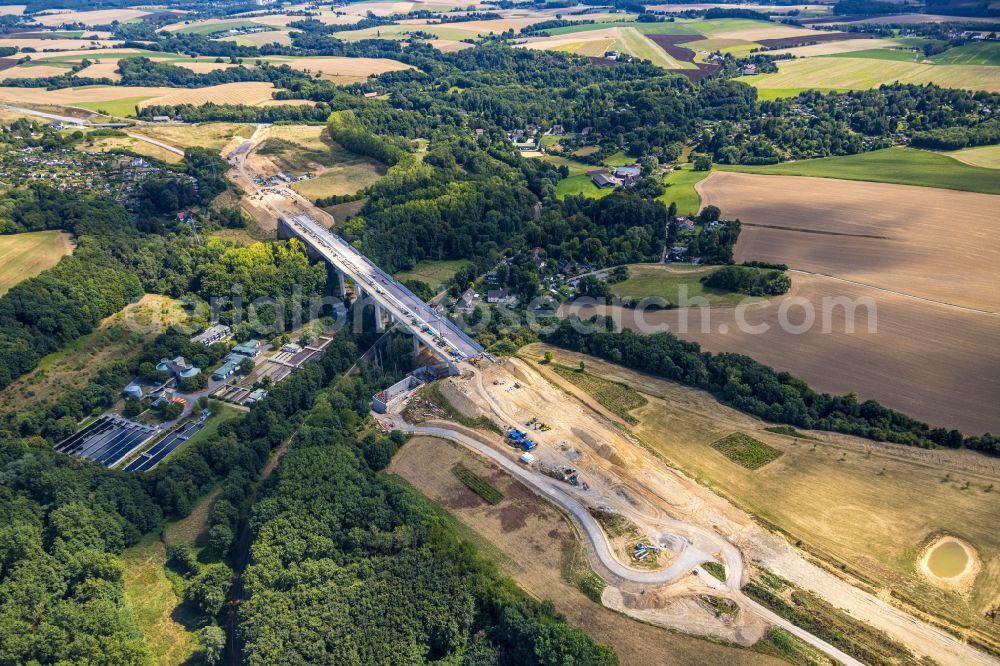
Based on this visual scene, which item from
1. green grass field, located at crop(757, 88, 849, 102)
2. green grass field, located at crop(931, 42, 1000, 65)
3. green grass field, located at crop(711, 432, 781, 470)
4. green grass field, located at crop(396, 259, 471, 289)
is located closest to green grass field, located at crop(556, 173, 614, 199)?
green grass field, located at crop(396, 259, 471, 289)

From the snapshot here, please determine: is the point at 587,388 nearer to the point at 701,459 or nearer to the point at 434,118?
the point at 701,459

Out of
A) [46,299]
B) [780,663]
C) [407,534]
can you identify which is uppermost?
[46,299]

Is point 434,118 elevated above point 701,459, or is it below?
above

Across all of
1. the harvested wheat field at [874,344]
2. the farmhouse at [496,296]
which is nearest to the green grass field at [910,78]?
the harvested wheat field at [874,344]

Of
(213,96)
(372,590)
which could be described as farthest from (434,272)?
(213,96)

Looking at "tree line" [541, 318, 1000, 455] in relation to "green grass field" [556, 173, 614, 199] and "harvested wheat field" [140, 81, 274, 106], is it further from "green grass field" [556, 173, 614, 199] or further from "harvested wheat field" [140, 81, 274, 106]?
"harvested wheat field" [140, 81, 274, 106]

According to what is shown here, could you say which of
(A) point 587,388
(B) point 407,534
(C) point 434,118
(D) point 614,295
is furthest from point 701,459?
(C) point 434,118
